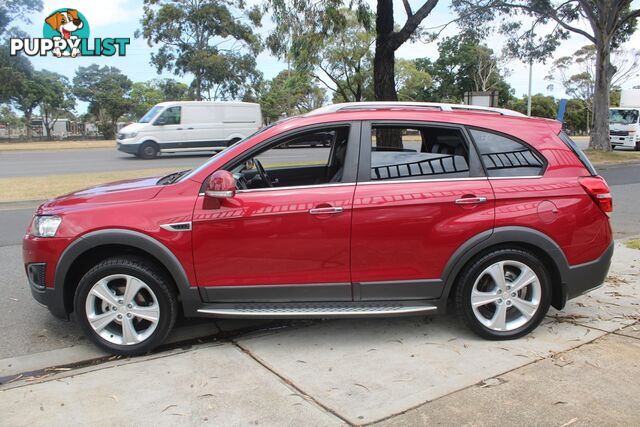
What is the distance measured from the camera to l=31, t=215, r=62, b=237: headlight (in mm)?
3633

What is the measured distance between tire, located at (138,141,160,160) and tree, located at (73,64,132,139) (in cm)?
3180

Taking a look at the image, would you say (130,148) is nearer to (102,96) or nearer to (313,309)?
(313,309)

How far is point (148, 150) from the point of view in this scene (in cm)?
2177

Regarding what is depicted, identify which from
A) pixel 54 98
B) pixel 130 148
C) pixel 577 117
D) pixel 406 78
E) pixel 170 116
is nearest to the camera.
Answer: pixel 130 148

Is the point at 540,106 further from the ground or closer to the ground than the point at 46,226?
further from the ground

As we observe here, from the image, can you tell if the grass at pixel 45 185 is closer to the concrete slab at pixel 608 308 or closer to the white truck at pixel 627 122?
the concrete slab at pixel 608 308

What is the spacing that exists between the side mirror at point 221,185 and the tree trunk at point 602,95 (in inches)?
872

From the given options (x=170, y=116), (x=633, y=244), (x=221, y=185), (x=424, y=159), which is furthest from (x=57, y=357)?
(x=170, y=116)

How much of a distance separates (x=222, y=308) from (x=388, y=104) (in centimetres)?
201

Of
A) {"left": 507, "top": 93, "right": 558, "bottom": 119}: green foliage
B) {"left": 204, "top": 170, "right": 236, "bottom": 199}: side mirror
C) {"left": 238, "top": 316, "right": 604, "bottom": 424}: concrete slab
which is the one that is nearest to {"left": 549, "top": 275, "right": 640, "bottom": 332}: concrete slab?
{"left": 238, "top": 316, "right": 604, "bottom": 424}: concrete slab

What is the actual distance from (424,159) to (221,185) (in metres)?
1.52

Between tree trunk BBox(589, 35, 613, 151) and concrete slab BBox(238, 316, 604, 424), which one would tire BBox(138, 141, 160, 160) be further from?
concrete slab BBox(238, 316, 604, 424)

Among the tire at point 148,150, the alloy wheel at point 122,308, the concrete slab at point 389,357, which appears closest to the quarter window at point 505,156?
the concrete slab at point 389,357

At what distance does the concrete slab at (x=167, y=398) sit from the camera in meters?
2.87
